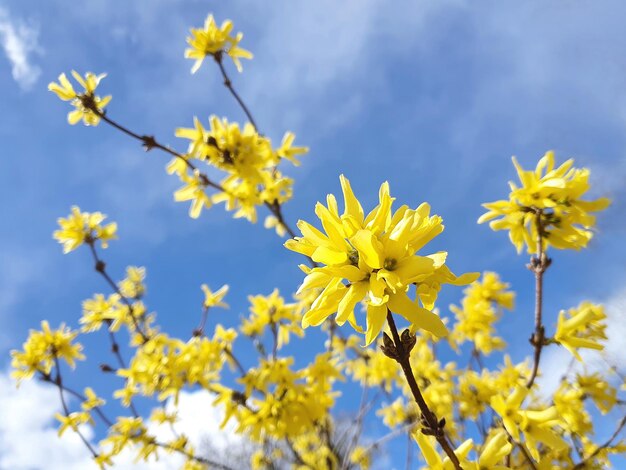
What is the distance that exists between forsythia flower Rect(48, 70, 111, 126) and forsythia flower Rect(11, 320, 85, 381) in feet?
7.44

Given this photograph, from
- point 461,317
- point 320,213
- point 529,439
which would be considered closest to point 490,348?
point 461,317

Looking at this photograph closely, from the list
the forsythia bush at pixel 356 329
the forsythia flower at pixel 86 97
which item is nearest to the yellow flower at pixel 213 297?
the forsythia bush at pixel 356 329

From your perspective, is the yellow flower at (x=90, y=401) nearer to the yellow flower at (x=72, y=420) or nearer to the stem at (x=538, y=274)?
the yellow flower at (x=72, y=420)

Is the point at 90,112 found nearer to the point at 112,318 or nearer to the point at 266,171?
the point at 266,171

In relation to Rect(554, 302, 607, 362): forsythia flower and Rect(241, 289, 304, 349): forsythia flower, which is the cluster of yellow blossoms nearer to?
Rect(241, 289, 304, 349): forsythia flower

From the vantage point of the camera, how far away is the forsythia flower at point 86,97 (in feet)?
9.83

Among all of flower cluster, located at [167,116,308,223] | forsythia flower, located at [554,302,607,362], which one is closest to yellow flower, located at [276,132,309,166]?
flower cluster, located at [167,116,308,223]

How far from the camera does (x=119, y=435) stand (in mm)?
3744

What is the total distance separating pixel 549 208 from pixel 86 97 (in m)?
3.15

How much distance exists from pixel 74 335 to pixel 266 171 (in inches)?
102

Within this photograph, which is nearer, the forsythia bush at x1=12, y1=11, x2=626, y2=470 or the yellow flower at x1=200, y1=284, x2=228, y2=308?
the forsythia bush at x1=12, y1=11, x2=626, y2=470

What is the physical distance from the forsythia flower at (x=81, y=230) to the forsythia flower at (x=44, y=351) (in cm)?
87

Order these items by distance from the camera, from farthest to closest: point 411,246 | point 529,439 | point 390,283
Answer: point 529,439 < point 411,246 < point 390,283

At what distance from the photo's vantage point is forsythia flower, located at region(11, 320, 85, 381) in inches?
157
